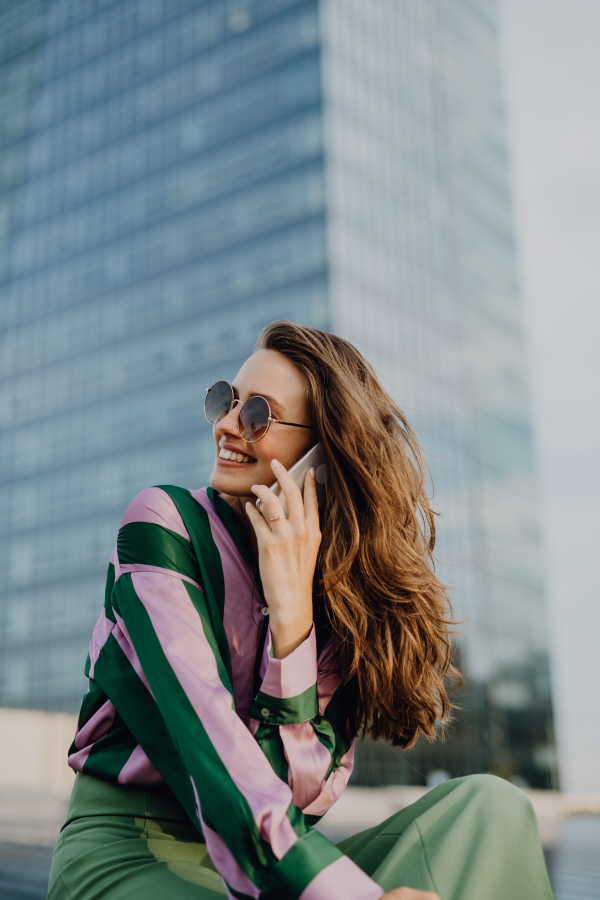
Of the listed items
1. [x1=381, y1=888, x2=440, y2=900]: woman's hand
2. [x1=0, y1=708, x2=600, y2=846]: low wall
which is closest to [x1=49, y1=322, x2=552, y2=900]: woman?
[x1=381, y1=888, x2=440, y2=900]: woman's hand

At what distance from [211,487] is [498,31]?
78395mm

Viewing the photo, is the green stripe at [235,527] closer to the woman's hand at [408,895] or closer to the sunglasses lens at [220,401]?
the sunglasses lens at [220,401]

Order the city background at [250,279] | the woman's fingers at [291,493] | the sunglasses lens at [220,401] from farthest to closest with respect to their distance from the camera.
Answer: the city background at [250,279] < the sunglasses lens at [220,401] < the woman's fingers at [291,493]

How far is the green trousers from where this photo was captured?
1.48 metres

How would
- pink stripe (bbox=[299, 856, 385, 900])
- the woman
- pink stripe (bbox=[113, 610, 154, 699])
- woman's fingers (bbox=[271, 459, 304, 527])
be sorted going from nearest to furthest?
pink stripe (bbox=[299, 856, 385, 900])
the woman
pink stripe (bbox=[113, 610, 154, 699])
woman's fingers (bbox=[271, 459, 304, 527])

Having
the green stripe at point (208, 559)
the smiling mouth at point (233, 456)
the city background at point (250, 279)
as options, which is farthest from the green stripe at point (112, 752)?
the city background at point (250, 279)

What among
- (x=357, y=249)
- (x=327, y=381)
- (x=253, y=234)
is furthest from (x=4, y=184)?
(x=327, y=381)

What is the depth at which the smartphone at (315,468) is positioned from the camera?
85.2 inches

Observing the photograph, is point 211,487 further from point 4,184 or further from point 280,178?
point 4,184

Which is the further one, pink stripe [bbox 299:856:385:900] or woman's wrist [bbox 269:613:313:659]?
woman's wrist [bbox 269:613:313:659]

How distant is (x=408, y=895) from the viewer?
1.31 meters

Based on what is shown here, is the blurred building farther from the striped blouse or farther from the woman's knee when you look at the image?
the woman's knee

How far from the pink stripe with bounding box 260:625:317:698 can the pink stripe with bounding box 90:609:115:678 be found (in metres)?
0.41

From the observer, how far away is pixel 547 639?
56156mm
